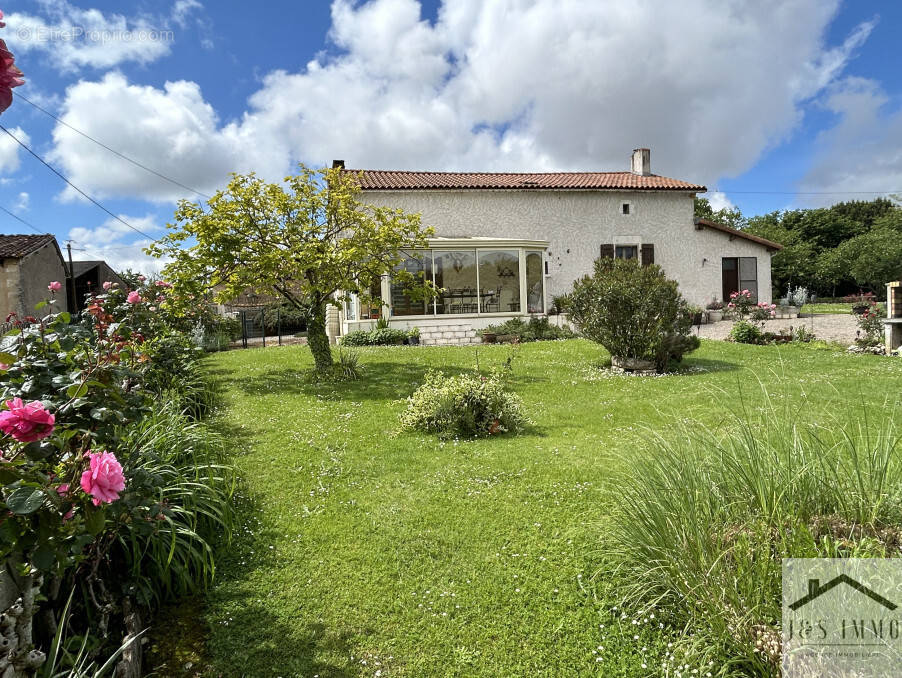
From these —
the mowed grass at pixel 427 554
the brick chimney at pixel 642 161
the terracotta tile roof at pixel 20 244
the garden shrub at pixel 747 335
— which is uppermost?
the brick chimney at pixel 642 161

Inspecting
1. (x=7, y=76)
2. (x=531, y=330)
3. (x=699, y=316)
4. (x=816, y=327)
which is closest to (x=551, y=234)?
(x=699, y=316)

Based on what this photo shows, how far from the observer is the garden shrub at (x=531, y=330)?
15844mm

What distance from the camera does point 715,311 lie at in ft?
71.9

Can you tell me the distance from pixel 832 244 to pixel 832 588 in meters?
57.8

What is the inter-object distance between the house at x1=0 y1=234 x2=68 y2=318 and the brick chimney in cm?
2720

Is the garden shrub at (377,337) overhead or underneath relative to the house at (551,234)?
underneath

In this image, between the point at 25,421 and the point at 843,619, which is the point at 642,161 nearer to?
the point at 843,619

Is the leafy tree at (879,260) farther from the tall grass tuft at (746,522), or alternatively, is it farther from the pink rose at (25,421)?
the pink rose at (25,421)

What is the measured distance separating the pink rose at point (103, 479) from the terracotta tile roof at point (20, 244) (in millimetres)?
24218

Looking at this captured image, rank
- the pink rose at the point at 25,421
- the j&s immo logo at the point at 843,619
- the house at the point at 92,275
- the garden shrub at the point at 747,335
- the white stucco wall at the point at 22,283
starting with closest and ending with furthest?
1. the pink rose at the point at 25,421
2. the j&s immo logo at the point at 843,619
3. the garden shrub at the point at 747,335
4. the white stucco wall at the point at 22,283
5. the house at the point at 92,275

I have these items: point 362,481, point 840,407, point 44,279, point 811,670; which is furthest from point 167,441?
point 44,279

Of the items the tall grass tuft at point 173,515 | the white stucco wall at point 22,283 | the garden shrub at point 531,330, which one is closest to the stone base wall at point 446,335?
the garden shrub at point 531,330

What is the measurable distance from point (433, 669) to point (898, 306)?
15.0 meters

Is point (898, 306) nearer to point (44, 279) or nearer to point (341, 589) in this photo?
point (341, 589)
